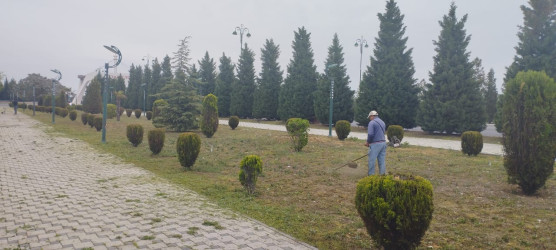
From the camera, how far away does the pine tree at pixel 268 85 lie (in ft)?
122

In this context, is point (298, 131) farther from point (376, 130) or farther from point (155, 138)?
point (376, 130)

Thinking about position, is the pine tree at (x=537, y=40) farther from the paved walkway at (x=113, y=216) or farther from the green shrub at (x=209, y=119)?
the paved walkway at (x=113, y=216)

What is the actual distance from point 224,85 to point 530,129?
39714 millimetres

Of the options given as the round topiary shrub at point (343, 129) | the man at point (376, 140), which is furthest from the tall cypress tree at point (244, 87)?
the man at point (376, 140)

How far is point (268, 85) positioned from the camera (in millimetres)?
37844

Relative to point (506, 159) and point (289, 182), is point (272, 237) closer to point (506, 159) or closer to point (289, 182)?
point (289, 182)

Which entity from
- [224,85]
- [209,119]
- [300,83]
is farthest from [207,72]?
[209,119]

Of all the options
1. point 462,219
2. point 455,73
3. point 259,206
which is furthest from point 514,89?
point 455,73

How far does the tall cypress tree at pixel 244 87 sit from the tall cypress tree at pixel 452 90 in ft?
69.9

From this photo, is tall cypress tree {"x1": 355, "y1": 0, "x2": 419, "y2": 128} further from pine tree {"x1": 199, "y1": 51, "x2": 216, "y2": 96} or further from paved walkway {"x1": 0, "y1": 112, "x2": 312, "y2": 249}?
pine tree {"x1": 199, "y1": 51, "x2": 216, "y2": 96}

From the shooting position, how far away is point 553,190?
7324mm

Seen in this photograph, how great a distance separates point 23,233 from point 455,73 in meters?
24.2

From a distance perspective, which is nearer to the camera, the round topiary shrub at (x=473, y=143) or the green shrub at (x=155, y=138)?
the green shrub at (x=155, y=138)

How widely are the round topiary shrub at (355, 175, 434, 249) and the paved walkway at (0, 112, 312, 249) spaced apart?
1005 mm
